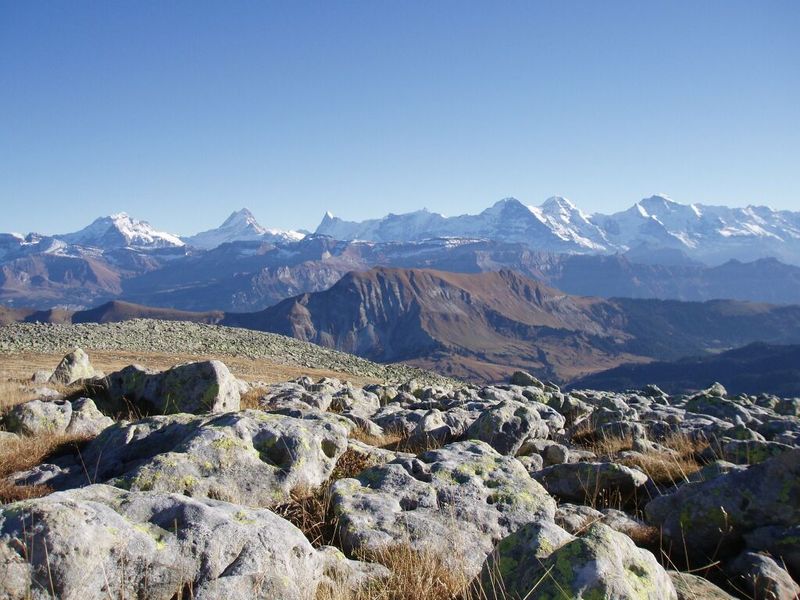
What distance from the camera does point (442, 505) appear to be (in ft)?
25.7

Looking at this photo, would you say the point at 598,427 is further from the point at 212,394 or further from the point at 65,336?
the point at 65,336

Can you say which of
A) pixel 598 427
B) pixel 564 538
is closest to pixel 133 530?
pixel 564 538

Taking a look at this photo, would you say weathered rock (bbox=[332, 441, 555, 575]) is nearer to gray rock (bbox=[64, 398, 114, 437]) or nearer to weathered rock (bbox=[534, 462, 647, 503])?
weathered rock (bbox=[534, 462, 647, 503])

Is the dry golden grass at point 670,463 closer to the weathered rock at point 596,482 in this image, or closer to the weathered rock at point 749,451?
the weathered rock at point 749,451

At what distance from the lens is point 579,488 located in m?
9.66

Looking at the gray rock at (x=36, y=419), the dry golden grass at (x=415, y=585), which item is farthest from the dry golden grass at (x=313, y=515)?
the gray rock at (x=36, y=419)

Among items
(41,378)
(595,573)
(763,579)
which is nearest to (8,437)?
(595,573)

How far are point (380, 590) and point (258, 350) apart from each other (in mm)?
65777

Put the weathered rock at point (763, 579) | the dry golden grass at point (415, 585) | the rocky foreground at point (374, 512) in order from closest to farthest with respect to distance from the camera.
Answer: the rocky foreground at point (374, 512)
the dry golden grass at point (415, 585)
the weathered rock at point (763, 579)

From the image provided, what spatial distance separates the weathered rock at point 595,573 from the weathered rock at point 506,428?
8459 mm

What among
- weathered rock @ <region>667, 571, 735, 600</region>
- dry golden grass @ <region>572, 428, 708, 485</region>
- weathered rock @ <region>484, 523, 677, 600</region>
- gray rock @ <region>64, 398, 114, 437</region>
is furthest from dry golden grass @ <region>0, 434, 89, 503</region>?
dry golden grass @ <region>572, 428, 708, 485</region>

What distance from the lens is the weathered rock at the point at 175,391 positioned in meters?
14.8

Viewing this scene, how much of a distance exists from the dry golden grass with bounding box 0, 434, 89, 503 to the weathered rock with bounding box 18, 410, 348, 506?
2.16 feet

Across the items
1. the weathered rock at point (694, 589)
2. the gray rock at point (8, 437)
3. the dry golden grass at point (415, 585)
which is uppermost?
the dry golden grass at point (415, 585)
